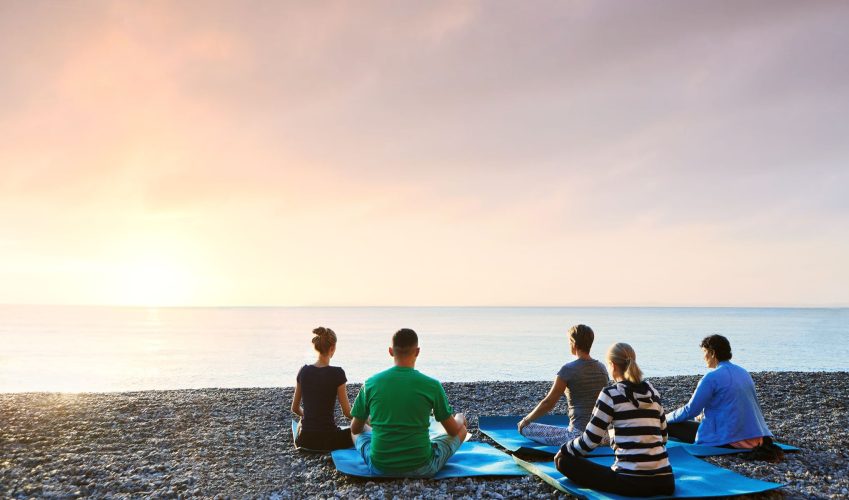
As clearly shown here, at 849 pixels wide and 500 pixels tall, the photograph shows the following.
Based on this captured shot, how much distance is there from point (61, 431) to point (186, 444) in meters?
2.21

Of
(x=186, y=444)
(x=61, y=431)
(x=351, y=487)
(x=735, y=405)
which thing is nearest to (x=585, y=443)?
(x=351, y=487)

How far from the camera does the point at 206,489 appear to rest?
6039 mm

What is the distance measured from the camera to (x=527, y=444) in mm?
7500

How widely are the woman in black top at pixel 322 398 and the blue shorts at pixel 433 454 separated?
2.40 ft

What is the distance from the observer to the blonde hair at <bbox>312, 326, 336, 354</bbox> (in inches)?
282

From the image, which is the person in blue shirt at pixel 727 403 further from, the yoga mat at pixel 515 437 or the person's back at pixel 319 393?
the person's back at pixel 319 393

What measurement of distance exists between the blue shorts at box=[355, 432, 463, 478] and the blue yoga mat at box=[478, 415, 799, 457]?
1209 millimetres

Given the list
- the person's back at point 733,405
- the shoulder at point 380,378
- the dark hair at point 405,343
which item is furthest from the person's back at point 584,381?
the shoulder at point 380,378

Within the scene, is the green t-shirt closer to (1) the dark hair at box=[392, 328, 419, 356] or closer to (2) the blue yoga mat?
(1) the dark hair at box=[392, 328, 419, 356]

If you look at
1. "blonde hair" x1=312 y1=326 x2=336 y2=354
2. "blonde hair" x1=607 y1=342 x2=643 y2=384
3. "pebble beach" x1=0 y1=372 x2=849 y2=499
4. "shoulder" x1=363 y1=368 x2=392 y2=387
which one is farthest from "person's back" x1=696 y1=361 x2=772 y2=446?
"blonde hair" x1=312 y1=326 x2=336 y2=354

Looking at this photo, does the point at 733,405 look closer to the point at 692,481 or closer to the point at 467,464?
the point at 692,481

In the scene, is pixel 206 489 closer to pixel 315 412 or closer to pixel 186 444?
pixel 315 412

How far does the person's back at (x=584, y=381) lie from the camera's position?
22.5ft

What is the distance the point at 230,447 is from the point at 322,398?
1.70m
